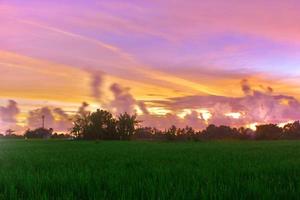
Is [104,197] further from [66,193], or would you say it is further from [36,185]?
[36,185]

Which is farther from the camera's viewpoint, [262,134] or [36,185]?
[262,134]

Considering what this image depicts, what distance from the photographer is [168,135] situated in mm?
58062

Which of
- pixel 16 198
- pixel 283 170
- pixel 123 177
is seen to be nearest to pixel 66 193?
pixel 16 198

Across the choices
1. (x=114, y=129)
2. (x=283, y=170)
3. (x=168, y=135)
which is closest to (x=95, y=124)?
(x=114, y=129)

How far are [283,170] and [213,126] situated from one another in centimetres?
6692

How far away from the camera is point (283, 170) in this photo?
9508 mm

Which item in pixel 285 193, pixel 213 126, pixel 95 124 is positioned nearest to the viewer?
pixel 285 193

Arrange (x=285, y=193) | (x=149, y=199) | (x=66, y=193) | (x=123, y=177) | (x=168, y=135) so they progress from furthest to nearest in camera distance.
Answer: (x=168, y=135) → (x=123, y=177) → (x=66, y=193) → (x=285, y=193) → (x=149, y=199)

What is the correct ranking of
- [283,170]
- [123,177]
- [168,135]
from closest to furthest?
1. [123,177]
2. [283,170]
3. [168,135]

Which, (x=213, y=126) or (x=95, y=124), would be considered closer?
(x=95, y=124)

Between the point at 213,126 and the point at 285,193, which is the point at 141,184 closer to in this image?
the point at 285,193

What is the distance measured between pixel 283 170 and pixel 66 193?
525 centimetres

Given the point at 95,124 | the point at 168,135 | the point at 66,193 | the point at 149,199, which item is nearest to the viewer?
the point at 149,199

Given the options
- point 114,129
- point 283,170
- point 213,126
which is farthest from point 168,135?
point 283,170
